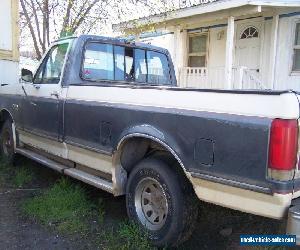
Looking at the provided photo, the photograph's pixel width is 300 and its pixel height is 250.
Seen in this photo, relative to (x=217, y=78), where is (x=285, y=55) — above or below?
above

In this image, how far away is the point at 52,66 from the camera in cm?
530

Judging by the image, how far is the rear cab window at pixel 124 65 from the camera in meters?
4.91

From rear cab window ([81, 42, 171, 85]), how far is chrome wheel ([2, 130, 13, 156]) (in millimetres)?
2269

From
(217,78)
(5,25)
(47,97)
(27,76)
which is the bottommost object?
(47,97)

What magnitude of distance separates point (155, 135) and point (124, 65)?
6.75 ft

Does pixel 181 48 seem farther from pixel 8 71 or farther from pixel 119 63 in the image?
pixel 119 63

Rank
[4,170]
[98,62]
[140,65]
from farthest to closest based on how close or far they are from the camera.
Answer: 1. [4,170]
2. [140,65]
3. [98,62]

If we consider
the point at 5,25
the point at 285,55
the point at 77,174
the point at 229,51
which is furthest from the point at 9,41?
the point at 285,55

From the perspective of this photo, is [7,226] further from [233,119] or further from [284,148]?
[284,148]

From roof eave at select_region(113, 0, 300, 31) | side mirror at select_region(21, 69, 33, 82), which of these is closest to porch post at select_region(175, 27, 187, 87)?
roof eave at select_region(113, 0, 300, 31)

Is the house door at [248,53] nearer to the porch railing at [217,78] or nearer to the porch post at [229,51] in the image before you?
the porch railing at [217,78]

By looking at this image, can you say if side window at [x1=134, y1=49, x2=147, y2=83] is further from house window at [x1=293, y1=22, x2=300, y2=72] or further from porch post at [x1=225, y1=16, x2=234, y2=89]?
house window at [x1=293, y1=22, x2=300, y2=72]

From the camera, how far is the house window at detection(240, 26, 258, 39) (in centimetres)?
1139

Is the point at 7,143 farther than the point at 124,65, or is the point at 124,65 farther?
the point at 7,143
